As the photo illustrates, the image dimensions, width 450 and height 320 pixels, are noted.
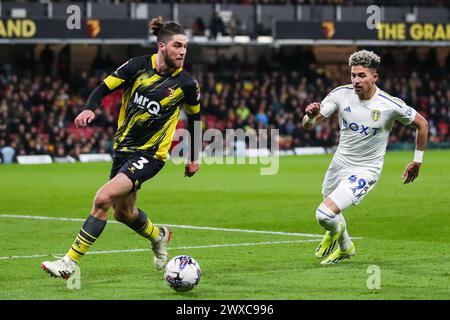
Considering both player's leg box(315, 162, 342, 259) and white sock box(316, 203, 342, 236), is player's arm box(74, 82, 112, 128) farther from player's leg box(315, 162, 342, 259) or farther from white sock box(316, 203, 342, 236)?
player's leg box(315, 162, 342, 259)

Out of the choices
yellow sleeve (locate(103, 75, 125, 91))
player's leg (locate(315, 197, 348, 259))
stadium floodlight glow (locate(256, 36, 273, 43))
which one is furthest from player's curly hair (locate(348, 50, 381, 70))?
stadium floodlight glow (locate(256, 36, 273, 43))

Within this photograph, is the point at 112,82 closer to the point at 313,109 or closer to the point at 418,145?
the point at 313,109

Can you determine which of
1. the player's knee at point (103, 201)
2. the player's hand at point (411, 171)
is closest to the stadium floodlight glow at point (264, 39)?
the player's hand at point (411, 171)

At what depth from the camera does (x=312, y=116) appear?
12328 millimetres

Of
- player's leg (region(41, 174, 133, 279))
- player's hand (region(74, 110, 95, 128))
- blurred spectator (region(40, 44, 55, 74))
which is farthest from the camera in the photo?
blurred spectator (region(40, 44, 55, 74))

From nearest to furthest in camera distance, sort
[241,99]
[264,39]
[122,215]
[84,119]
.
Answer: [84,119], [122,215], [241,99], [264,39]

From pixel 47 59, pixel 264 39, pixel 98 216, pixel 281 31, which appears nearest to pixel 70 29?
pixel 47 59

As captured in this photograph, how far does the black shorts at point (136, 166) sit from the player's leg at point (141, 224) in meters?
0.39

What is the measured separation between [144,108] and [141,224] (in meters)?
1.37

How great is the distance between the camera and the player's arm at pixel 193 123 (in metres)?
11.8

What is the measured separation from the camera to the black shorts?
37.1 ft

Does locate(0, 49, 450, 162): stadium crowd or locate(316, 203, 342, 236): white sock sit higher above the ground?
locate(316, 203, 342, 236): white sock

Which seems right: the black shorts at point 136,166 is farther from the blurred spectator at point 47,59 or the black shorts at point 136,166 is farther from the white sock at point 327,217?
the blurred spectator at point 47,59
